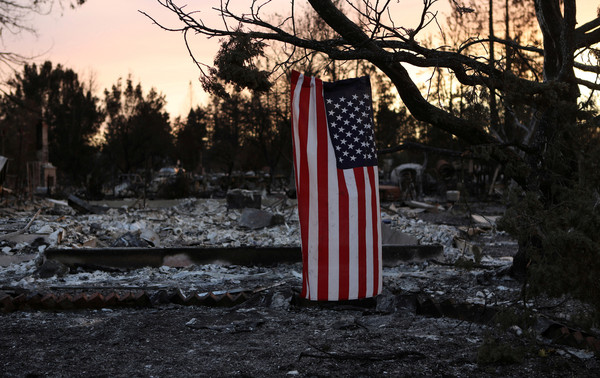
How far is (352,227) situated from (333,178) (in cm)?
52

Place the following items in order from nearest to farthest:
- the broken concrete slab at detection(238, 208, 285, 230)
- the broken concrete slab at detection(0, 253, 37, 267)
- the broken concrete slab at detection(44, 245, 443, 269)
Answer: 1. the broken concrete slab at detection(44, 245, 443, 269)
2. the broken concrete slab at detection(0, 253, 37, 267)
3. the broken concrete slab at detection(238, 208, 285, 230)

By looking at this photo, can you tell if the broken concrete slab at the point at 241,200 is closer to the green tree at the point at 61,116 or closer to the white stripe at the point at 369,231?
the white stripe at the point at 369,231

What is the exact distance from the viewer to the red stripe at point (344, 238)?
5.73 metres

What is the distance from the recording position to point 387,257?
34.5ft

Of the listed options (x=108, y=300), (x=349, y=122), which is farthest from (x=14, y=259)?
(x=349, y=122)

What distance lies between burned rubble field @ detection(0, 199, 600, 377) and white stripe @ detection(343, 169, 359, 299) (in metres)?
0.59

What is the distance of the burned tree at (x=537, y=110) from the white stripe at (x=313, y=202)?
0.75 m

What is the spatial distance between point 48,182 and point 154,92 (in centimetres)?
2091

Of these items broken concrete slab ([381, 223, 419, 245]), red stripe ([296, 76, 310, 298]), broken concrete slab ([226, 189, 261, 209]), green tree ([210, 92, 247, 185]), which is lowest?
broken concrete slab ([381, 223, 419, 245])

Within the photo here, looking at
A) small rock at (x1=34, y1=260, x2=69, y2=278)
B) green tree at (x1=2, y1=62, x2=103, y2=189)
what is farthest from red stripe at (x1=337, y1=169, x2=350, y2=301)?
green tree at (x1=2, y1=62, x2=103, y2=189)

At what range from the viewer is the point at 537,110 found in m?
6.89

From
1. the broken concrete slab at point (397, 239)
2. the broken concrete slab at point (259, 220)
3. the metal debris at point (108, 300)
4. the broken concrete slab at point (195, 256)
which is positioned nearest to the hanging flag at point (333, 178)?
the metal debris at point (108, 300)

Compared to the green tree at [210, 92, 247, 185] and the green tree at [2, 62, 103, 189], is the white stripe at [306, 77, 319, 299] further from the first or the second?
the green tree at [2, 62, 103, 189]

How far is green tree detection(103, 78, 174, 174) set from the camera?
135 feet
